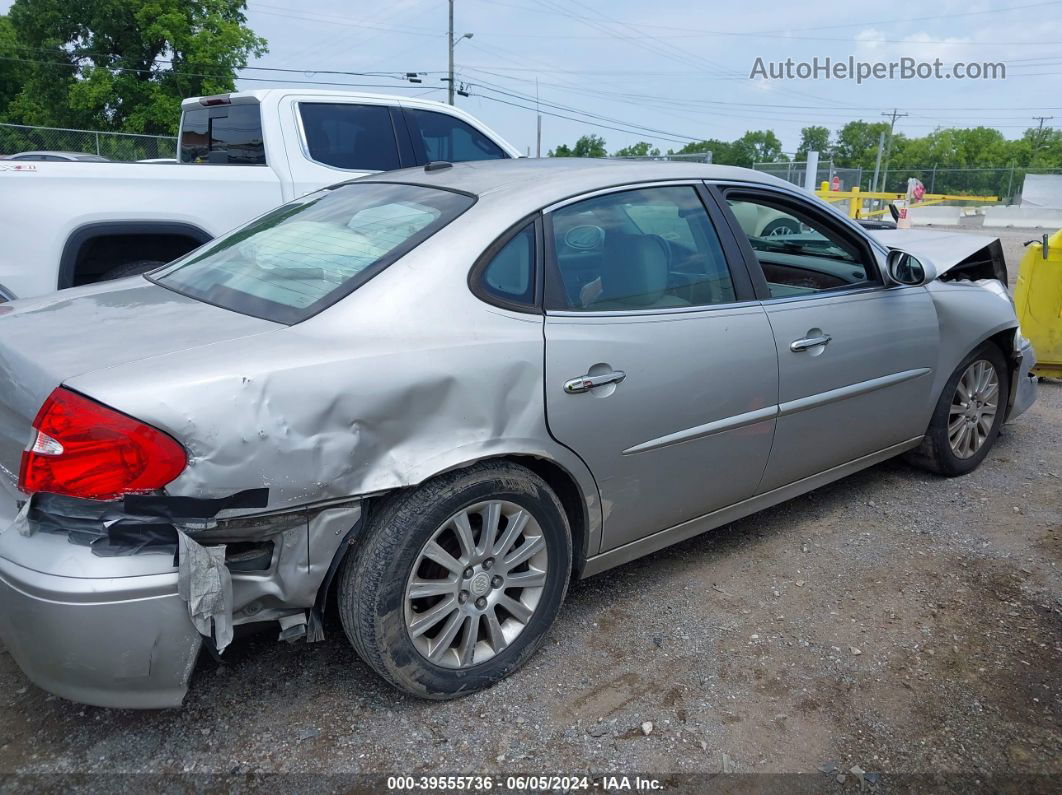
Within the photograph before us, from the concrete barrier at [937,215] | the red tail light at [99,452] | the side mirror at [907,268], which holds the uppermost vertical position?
the concrete barrier at [937,215]

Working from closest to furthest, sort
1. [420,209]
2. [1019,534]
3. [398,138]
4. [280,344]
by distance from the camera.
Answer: [280,344] < [420,209] < [1019,534] < [398,138]

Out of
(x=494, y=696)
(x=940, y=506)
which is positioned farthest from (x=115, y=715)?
(x=940, y=506)

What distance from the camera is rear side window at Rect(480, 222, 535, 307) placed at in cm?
260

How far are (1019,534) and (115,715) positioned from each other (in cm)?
380

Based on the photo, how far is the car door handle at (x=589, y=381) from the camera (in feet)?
8.58

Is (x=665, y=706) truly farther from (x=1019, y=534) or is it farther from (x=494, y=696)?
(x=1019, y=534)

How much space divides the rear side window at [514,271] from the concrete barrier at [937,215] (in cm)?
3574

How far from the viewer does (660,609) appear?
3.18 m

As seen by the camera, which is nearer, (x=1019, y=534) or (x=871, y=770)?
(x=871, y=770)

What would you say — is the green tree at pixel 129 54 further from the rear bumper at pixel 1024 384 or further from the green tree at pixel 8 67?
the rear bumper at pixel 1024 384

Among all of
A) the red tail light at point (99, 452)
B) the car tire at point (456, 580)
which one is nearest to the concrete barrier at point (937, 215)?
the car tire at point (456, 580)

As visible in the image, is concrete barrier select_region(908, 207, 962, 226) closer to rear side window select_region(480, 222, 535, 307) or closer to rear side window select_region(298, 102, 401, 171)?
rear side window select_region(298, 102, 401, 171)

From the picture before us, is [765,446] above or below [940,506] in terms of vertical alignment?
above

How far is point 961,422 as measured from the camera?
14.3 ft
